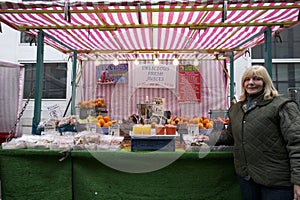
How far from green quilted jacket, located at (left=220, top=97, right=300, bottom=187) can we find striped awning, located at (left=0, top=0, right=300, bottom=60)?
3.71 feet

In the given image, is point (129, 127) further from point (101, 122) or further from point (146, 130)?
point (146, 130)

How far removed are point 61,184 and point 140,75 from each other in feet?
11.2

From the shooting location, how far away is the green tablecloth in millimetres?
2064

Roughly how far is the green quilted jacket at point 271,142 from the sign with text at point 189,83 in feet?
11.3

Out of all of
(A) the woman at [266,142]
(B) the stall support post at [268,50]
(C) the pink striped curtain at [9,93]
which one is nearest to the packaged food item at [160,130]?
(A) the woman at [266,142]

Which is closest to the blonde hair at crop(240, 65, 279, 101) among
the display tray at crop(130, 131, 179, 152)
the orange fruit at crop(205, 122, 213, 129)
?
the display tray at crop(130, 131, 179, 152)

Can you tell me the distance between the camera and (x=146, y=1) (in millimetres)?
2148

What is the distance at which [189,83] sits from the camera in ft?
17.0

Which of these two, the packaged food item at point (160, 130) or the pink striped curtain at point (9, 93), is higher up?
→ the pink striped curtain at point (9, 93)

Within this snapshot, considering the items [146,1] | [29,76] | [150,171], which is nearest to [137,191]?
[150,171]

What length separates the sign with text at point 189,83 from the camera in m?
5.12

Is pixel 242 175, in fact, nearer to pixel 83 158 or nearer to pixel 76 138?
pixel 83 158

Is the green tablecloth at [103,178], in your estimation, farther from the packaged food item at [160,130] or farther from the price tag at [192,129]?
the price tag at [192,129]

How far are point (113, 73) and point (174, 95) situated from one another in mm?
1593
